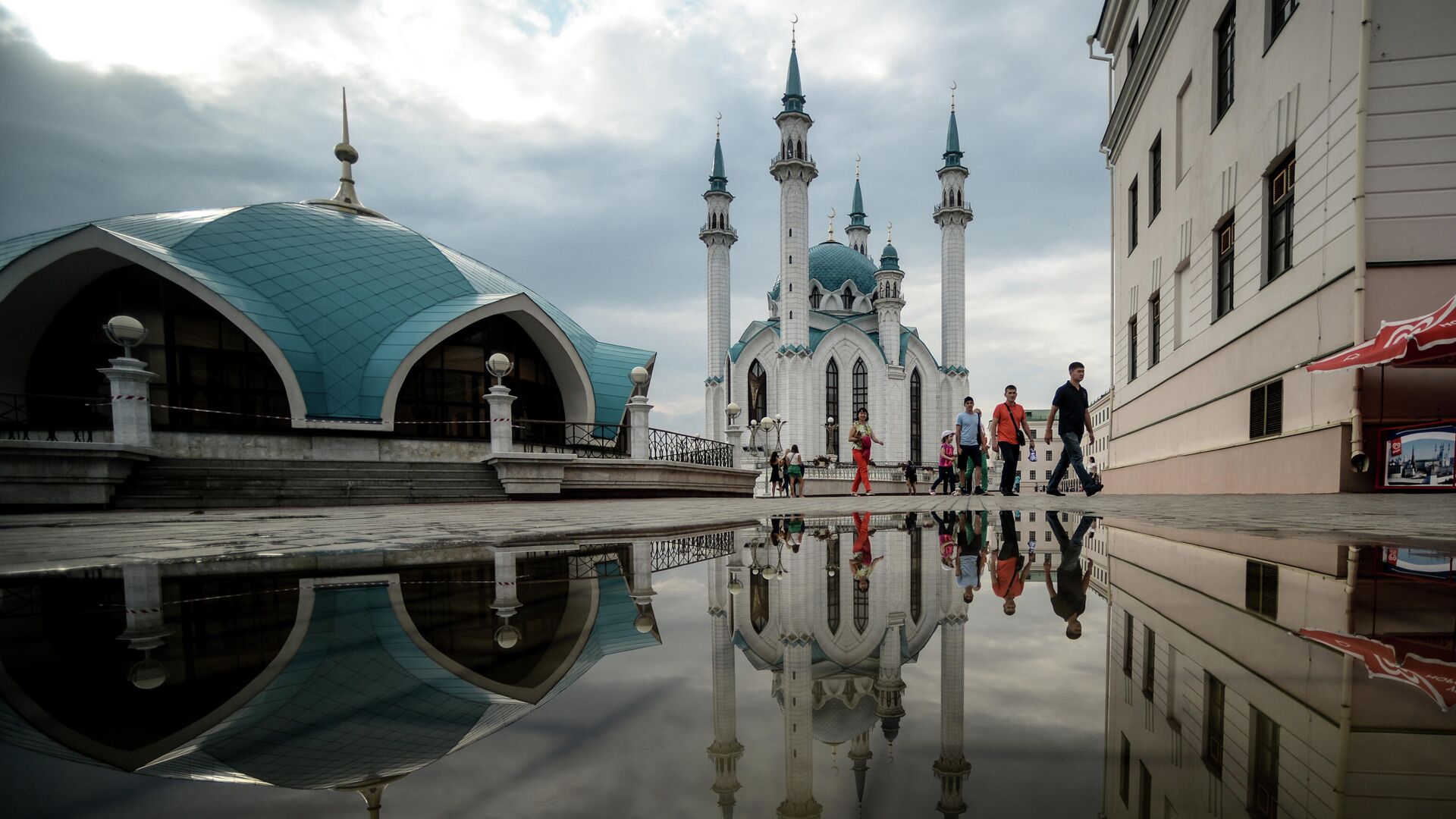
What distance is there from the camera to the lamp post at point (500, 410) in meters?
13.5

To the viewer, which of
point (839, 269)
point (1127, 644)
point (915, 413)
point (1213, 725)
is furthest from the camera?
point (839, 269)

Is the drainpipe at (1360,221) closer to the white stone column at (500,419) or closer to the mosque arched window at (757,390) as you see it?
the white stone column at (500,419)

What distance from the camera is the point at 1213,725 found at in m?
0.75

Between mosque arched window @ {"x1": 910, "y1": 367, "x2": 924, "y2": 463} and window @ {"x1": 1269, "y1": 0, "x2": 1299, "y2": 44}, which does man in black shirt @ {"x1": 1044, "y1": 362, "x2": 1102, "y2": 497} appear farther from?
mosque arched window @ {"x1": 910, "y1": 367, "x2": 924, "y2": 463}

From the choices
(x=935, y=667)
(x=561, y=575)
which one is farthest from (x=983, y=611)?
(x=561, y=575)

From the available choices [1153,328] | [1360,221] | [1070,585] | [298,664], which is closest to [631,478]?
[1153,328]

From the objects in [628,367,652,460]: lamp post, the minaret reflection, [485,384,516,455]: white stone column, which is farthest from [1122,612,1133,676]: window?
[628,367,652,460]: lamp post

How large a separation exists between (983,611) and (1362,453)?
25.0ft

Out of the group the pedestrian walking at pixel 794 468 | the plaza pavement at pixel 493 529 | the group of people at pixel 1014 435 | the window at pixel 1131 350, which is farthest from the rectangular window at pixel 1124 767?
the window at pixel 1131 350

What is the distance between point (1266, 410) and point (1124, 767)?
387 inches

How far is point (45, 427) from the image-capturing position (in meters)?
16.0

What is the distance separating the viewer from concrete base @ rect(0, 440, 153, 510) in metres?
9.35

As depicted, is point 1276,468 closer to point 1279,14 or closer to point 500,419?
point 1279,14

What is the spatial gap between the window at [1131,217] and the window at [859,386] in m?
29.3
